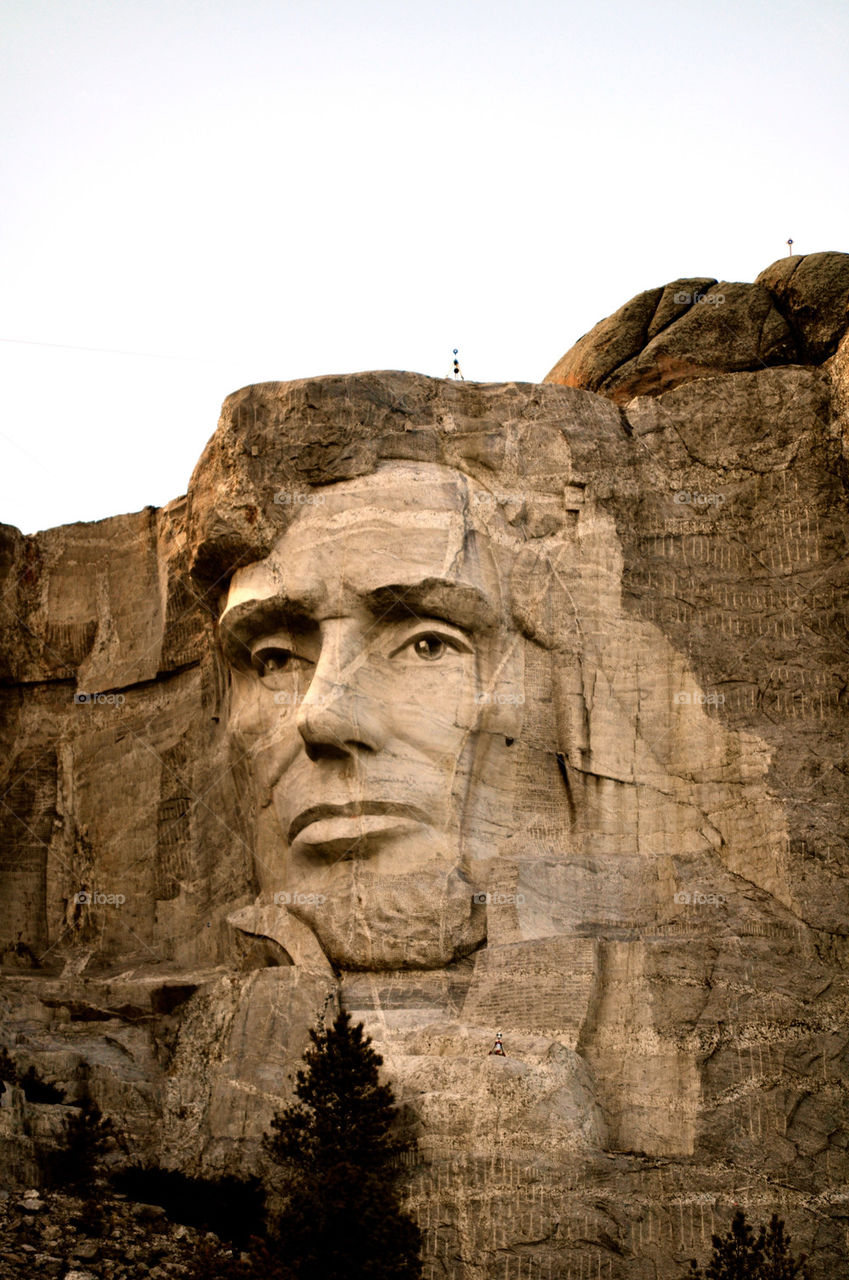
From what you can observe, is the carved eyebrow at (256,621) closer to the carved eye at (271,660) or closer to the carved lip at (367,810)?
the carved eye at (271,660)

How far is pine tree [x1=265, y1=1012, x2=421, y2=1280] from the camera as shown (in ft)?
47.4

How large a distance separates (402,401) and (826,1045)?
5635 mm

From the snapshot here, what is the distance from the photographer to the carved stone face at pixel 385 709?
55.6ft

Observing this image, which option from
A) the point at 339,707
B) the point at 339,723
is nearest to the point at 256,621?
the point at 339,707

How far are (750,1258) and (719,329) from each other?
773 centimetres

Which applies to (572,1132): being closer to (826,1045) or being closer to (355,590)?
(826,1045)

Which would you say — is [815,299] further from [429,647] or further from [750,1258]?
[750,1258]

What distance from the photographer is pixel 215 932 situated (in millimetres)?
18656

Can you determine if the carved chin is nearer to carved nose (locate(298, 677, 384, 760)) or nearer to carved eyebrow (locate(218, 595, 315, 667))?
carved nose (locate(298, 677, 384, 760))

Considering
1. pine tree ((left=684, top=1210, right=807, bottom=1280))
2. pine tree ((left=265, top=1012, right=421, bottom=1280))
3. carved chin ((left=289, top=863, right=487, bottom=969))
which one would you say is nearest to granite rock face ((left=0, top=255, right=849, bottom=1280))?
carved chin ((left=289, top=863, right=487, bottom=969))

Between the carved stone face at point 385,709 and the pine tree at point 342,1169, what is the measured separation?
1035 mm

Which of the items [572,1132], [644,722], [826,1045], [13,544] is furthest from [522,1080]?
[13,544]

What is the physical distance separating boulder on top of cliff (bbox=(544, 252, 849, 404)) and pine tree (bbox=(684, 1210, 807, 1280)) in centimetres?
696

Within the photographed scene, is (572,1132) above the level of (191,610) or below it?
below
